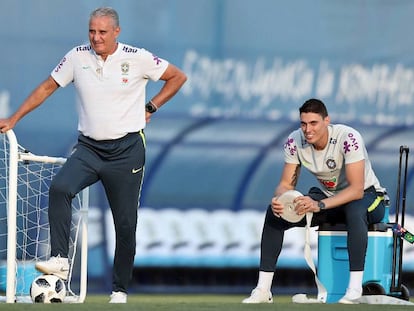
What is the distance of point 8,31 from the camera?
998 cm

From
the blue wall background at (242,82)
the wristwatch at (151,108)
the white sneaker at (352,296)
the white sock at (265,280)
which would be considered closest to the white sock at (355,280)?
the white sneaker at (352,296)

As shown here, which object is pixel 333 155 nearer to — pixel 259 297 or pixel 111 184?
pixel 259 297

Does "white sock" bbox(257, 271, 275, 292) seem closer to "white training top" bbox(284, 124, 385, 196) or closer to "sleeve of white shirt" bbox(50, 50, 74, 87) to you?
"white training top" bbox(284, 124, 385, 196)

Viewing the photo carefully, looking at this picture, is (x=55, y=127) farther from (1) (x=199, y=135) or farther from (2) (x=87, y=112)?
(2) (x=87, y=112)

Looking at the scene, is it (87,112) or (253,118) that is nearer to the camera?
(87,112)

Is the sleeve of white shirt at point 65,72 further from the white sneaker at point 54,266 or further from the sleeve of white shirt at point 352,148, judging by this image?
the sleeve of white shirt at point 352,148

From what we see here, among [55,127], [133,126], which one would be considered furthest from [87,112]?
[55,127]

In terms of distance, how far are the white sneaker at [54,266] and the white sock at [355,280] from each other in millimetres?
1592

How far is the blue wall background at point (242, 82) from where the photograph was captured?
10125 millimetres

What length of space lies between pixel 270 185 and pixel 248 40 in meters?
1.18

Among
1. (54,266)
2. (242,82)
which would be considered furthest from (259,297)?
(242,82)

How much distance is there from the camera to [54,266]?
6785 mm

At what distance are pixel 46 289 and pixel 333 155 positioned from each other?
184 cm

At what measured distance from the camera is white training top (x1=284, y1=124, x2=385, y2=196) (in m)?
7.35
